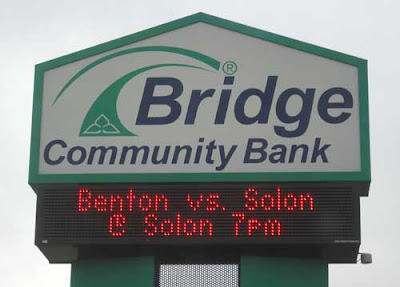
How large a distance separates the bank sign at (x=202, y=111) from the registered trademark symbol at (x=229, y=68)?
2 centimetres

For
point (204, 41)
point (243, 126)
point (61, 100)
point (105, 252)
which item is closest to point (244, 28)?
point (204, 41)

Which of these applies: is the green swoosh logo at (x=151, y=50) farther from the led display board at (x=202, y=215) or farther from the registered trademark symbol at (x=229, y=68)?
the led display board at (x=202, y=215)

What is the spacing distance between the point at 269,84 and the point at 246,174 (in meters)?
1.43

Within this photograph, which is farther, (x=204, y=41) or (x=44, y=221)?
(x=204, y=41)

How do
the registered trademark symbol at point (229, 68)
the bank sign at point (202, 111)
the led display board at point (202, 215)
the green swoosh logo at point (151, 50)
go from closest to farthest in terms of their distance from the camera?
the led display board at point (202, 215) < the bank sign at point (202, 111) < the registered trademark symbol at point (229, 68) < the green swoosh logo at point (151, 50)

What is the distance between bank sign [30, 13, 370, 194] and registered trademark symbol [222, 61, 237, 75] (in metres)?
0.02

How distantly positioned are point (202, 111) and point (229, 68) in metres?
0.76

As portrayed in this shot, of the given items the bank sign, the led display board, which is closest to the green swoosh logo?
the bank sign

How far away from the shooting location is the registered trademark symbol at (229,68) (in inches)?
577

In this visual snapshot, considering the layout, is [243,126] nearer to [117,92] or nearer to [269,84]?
[269,84]

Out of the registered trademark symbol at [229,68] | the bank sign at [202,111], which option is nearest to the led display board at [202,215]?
the bank sign at [202,111]

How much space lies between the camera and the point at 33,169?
14453 mm

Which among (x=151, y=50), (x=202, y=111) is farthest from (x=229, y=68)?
(x=151, y=50)

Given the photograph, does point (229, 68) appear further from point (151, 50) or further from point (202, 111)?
point (151, 50)
